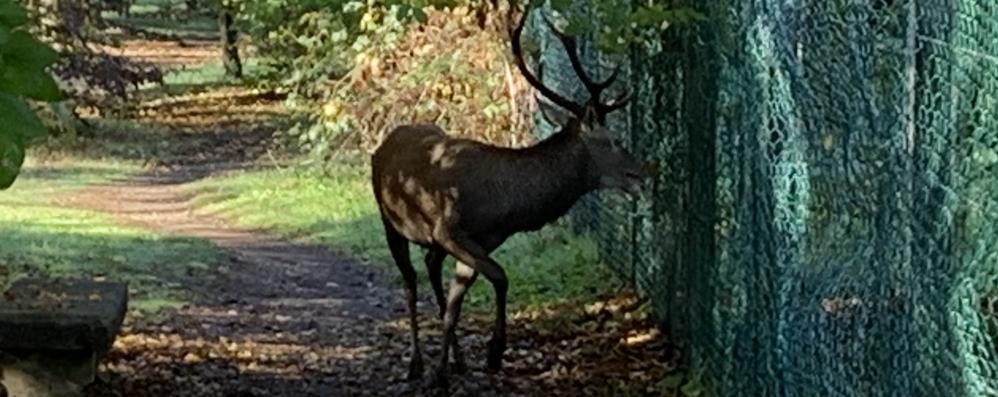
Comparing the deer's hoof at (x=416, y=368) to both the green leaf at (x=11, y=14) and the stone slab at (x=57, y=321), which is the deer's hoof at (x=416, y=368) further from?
the green leaf at (x=11, y=14)

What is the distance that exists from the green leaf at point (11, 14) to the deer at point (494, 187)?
285 inches

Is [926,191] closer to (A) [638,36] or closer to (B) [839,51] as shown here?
(B) [839,51]

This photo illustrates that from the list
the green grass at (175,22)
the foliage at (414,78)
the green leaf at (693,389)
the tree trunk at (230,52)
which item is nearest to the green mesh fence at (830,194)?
the green leaf at (693,389)

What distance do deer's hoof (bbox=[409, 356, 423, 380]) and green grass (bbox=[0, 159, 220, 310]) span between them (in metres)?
3.59

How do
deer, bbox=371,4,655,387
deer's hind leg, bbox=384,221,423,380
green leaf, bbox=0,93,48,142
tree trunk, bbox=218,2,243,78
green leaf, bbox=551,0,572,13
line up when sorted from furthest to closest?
tree trunk, bbox=218,2,243,78 → deer's hind leg, bbox=384,221,423,380 → deer, bbox=371,4,655,387 → green leaf, bbox=551,0,572,13 → green leaf, bbox=0,93,48,142

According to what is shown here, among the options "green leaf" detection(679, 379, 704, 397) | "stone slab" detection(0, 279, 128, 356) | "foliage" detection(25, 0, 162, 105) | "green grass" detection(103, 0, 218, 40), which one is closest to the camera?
"stone slab" detection(0, 279, 128, 356)

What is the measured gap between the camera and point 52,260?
1672cm

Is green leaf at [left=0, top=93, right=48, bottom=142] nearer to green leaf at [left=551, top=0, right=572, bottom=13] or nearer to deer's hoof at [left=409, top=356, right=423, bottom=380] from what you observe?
green leaf at [left=551, top=0, right=572, bottom=13]

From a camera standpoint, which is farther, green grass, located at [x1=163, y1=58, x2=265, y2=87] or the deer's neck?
green grass, located at [x1=163, y1=58, x2=265, y2=87]

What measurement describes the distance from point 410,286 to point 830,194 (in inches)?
190

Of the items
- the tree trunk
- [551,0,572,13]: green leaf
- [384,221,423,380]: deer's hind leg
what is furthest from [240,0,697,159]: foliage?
the tree trunk

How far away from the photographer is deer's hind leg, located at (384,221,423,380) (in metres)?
11.2

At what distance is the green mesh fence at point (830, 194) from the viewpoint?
5188mm

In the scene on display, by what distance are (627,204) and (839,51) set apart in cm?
653
